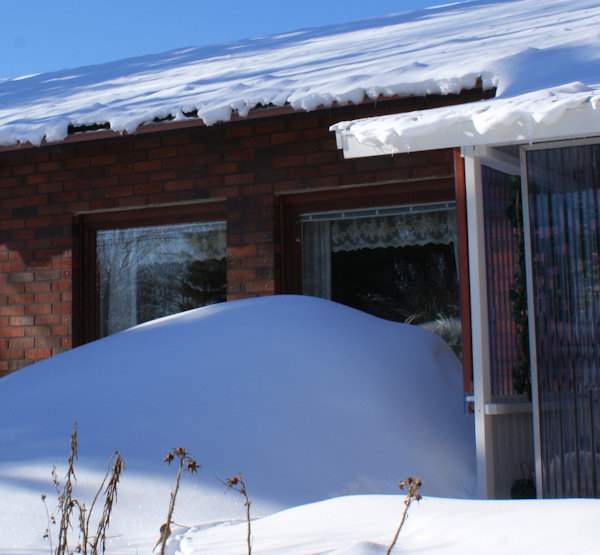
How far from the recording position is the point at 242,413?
198 inches

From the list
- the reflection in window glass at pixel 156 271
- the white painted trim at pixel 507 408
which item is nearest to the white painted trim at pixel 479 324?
the white painted trim at pixel 507 408

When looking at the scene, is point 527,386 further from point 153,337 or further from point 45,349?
point 45,349

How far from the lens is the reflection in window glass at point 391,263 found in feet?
24.2

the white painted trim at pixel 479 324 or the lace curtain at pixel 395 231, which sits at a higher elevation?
the lace curtain at pixel 395 231

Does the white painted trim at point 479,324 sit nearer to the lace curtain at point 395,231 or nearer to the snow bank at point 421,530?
the snow bank at point 421,530

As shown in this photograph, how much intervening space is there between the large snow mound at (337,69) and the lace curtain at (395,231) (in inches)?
42.6

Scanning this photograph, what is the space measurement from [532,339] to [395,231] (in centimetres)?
252

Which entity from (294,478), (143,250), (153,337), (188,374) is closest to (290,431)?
(294,478)

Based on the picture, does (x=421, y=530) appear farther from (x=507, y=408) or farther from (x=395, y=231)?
(x=395, y=231)

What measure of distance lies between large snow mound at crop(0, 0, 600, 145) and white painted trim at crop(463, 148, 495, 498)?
0.72m

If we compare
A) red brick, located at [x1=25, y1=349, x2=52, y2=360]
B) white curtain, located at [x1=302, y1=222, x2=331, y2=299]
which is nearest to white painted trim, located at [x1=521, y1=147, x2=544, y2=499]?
white curtain, located at [x1=302, y1=222, x2=331, y2=299]

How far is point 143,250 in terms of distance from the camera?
848 centimetres

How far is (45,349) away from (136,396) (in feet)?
11.3

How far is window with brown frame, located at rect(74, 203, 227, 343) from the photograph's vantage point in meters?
8.21
